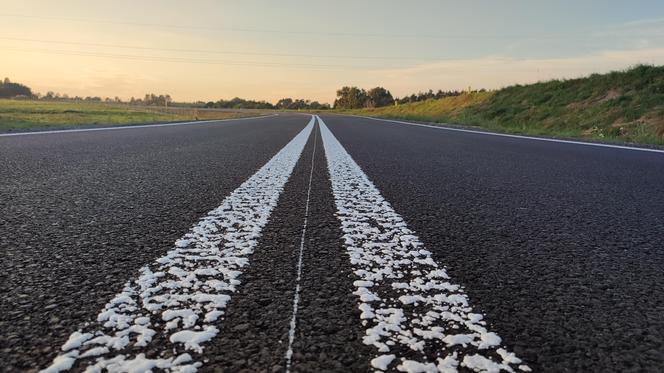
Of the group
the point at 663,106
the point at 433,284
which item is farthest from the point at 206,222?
the point at 663,106

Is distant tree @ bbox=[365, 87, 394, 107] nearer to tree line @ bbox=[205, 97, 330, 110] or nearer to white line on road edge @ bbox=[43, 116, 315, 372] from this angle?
tree line @ bbox=[205, 97, 330, 110]

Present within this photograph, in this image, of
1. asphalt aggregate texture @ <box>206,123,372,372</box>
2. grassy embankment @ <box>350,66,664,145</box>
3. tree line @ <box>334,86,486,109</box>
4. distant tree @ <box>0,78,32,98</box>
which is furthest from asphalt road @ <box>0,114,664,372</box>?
distant tree @ <box>0,78,32,98</box>

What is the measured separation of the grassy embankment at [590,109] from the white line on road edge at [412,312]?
1159 centimetres

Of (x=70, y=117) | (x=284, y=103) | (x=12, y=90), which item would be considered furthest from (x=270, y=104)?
(x=70, y=117)

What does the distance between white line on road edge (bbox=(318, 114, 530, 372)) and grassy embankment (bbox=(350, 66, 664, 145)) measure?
11.6 meters

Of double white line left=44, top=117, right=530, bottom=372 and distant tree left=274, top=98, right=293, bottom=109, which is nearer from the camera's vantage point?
double white line left=44, top=117, right=530, bottom=372

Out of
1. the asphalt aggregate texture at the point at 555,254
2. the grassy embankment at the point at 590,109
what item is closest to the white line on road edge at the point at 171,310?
the asphalt aggregate texture at the point at 555,254

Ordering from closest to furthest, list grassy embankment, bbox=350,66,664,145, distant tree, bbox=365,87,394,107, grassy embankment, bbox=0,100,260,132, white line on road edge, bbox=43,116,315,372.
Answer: white line on road edge, bbox=43,116,315,372, grassy embankment, bbox=0,100,260,132, grassy embankment, bbox=350,66,664,145, distant tree, bbox=365,87,394,107

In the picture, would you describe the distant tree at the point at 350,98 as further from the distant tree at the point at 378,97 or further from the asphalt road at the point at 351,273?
the asphalt road at the point at 351,273

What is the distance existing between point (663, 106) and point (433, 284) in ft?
64.4

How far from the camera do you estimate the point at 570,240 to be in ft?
6.83

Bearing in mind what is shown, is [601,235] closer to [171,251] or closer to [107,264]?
[171,251]

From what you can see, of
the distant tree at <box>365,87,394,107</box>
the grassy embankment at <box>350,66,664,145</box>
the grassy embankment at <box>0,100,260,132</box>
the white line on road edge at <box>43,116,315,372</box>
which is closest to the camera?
the white line on road edge at <box>43,116,315,372</box>

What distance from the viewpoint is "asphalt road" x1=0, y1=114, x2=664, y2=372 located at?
101 centimetres
